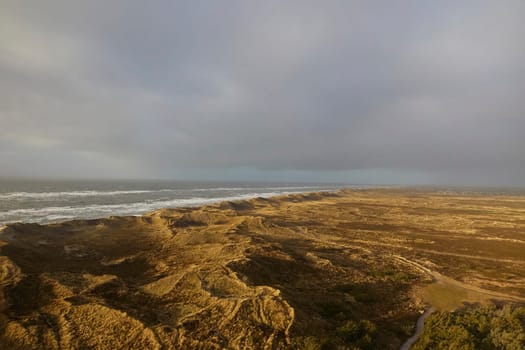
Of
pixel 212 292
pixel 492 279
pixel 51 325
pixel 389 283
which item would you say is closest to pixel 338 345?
pixel 212 292

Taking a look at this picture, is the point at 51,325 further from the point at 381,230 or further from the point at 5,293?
the point at 381,230

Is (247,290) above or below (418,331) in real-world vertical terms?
above

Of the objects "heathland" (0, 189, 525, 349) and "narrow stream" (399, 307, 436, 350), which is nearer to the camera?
"heathland" (0, 189, 525, 349)

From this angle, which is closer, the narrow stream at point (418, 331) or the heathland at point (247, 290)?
the heathland at point (247, 290)

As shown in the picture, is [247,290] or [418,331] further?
[247,290]

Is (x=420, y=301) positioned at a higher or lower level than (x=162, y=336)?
lower

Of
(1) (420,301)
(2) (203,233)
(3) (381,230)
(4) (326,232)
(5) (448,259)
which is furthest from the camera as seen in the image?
(3) (381,230)

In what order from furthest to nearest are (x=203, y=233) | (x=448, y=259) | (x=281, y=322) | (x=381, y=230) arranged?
(x=381, y=230), (x=203, y=233), (x=448, y=259), (x=281, y=322)

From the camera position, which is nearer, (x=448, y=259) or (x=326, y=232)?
(x=448, y=259)
